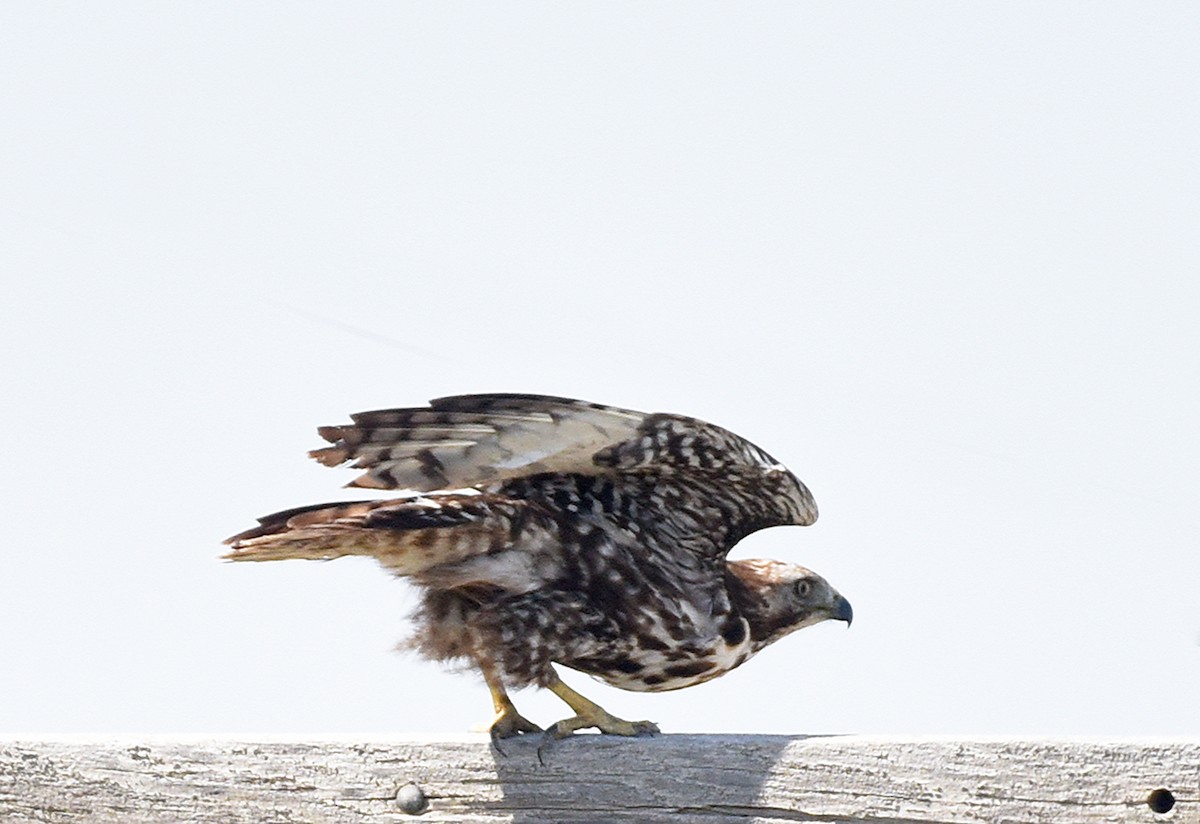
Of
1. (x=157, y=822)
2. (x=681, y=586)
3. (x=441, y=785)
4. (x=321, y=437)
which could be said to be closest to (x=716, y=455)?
(x=681, y=586)

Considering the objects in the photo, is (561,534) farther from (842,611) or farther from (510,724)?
(842,611)

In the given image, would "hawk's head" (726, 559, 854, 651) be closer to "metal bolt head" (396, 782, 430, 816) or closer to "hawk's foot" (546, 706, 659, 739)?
"hawk's foot" (546, 706, 659, 739)

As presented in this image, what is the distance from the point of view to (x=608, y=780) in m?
3.45

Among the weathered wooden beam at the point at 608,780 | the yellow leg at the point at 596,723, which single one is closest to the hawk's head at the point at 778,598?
the yellow leg at the point at 596,723

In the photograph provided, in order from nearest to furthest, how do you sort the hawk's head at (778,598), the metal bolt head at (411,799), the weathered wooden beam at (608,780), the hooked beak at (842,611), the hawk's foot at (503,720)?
the weathered wooden beam at (608,780), the metal bolt head at (411,799), the hawk's foot at (503,720), the hawk's head at (778,598), the hooked beak at (842,611)

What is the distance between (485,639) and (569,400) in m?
0.67

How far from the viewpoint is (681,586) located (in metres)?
4.72

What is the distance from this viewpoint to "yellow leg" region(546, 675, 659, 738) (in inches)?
152

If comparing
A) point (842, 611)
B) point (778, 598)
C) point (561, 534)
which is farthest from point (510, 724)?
point (842, 611)

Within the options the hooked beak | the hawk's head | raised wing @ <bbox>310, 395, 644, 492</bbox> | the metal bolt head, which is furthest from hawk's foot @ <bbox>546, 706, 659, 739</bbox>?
the hooked beak

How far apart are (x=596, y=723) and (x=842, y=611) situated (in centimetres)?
147

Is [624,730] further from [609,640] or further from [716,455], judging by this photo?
[716,455]

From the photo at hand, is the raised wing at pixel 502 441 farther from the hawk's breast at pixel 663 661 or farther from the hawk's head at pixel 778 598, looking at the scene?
the hawk's head at pixel 778 598

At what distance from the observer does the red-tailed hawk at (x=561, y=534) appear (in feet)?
13.4
